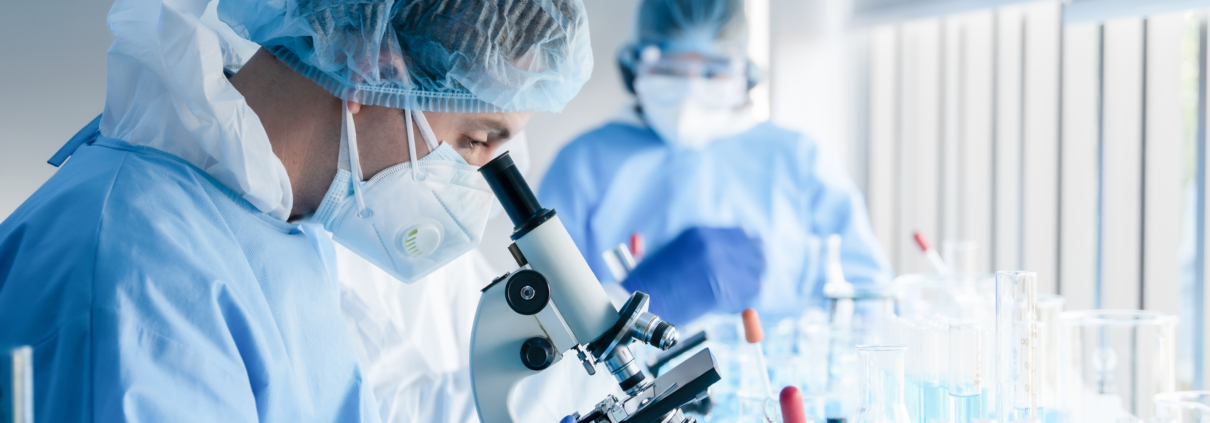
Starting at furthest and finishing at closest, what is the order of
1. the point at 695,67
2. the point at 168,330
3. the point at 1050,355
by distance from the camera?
the point at 695,67
the point at 1050,355
the point at 168,330

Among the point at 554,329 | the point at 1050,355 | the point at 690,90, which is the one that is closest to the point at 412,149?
the point at 554,329

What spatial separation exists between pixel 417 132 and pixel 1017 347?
0.84 metres

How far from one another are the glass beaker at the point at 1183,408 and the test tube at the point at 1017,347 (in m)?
0.14

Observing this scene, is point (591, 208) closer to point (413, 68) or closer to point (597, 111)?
point (597, 111)

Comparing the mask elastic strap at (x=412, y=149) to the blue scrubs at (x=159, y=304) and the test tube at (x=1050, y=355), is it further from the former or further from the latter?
the test tube at (x=1050, y=355)

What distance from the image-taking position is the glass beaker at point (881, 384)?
3.03 feet

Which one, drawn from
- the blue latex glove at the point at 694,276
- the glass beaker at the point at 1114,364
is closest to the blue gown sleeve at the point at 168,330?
the blue latex glove at the point at 694,276

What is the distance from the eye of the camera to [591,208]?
253 cm

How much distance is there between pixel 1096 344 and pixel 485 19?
0.98m

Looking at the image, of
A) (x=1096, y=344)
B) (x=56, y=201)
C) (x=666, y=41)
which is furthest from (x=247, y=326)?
(x=666, y=41)

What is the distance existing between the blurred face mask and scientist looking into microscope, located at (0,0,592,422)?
52.3 inches

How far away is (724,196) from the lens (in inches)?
103

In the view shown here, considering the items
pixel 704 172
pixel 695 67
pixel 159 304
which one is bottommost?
pixel 704 172

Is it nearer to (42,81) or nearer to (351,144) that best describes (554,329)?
(351,144)
